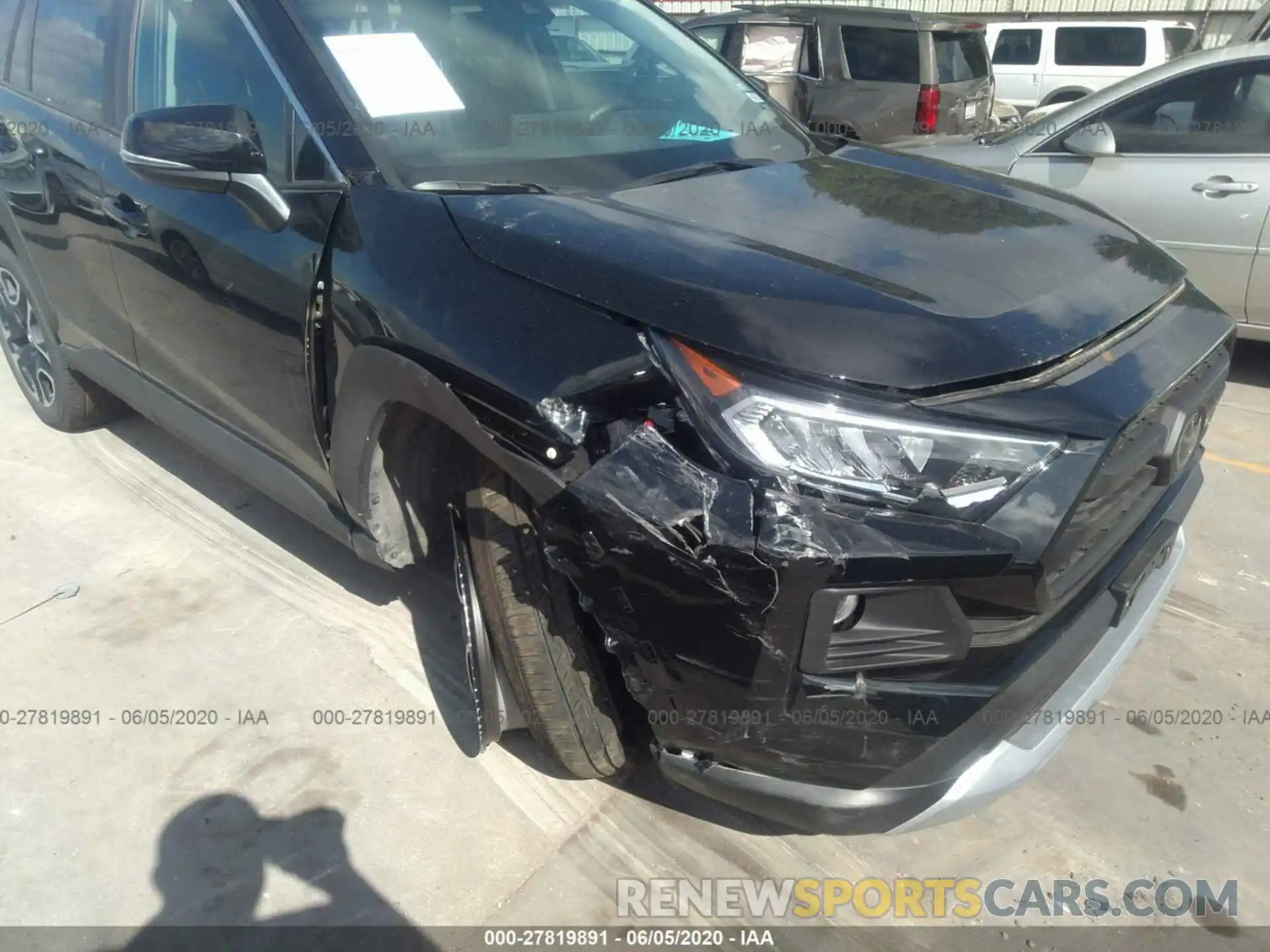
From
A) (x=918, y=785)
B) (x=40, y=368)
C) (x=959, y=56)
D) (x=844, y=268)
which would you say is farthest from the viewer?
(x=959, y=56)

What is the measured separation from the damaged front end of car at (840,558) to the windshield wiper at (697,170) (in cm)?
84

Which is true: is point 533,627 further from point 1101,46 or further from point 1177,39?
point 1177,39

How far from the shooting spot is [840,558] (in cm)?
149

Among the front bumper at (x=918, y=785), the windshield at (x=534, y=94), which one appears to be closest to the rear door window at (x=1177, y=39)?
the windshield at (x=534, y=94)

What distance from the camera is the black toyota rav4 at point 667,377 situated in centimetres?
159

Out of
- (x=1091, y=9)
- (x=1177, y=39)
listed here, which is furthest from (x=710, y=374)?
(x=1091, y=9)

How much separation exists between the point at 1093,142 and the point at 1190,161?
490 millimetres

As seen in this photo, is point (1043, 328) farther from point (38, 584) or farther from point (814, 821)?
point (38, 584)

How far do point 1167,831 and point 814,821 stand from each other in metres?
1.08

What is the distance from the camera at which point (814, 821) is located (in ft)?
5.93

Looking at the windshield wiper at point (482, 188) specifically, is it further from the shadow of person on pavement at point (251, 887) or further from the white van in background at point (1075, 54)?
the white van in background at point (1075, 54)

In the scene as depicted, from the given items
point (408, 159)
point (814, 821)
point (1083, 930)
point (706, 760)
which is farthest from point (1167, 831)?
point (408, 159)

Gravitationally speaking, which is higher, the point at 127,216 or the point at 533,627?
the point at 127,216

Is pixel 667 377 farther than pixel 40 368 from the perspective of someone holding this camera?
No
